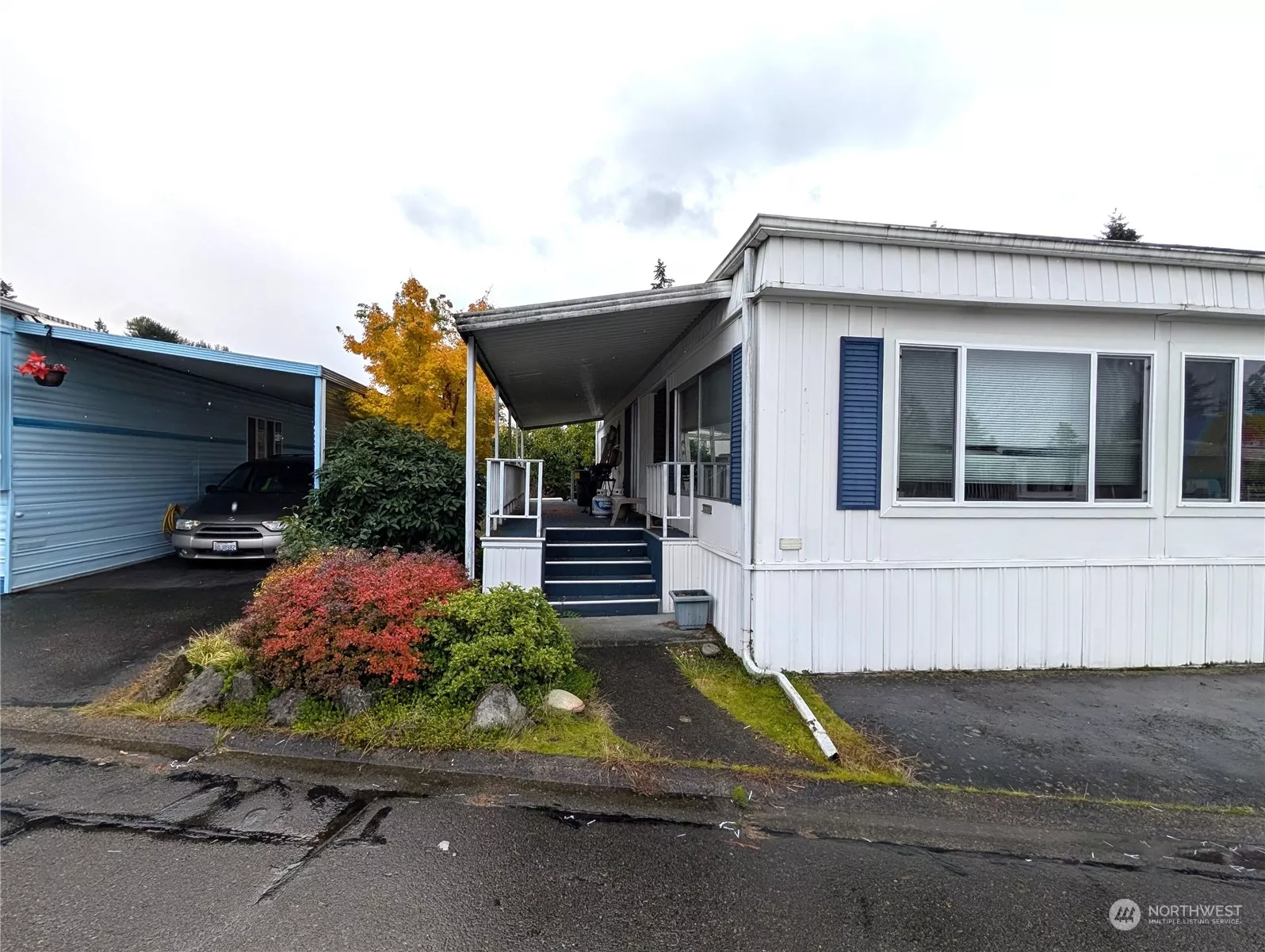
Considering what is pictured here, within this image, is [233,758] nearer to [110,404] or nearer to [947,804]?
[947,804]

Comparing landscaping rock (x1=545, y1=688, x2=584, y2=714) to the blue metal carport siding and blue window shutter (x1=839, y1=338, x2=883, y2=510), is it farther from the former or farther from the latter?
the blue metal carport siding

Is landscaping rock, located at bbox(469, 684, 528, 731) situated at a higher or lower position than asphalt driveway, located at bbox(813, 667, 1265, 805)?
higher

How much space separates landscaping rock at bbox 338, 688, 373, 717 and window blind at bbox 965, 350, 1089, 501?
191 inches

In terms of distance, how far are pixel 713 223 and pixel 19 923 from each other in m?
35.0

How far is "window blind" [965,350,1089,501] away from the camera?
4691 millimetres

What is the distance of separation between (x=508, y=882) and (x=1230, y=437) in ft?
22.3

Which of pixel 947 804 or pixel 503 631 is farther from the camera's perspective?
pixel 503 631

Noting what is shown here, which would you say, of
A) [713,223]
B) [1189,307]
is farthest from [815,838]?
[713,223]

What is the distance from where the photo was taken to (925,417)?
4.66 metres

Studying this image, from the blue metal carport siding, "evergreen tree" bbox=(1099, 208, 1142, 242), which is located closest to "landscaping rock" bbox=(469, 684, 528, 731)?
the blue metal carport siding

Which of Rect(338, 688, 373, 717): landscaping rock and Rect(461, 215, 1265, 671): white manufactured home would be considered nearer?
Rect(338, 688, 373, 717): landscaping rock

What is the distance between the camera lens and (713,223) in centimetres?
3222

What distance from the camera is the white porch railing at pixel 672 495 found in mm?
6184

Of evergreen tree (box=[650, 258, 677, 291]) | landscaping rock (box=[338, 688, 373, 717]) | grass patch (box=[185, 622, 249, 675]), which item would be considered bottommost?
landscaping rock (box=[338, 688, 373, 717])
